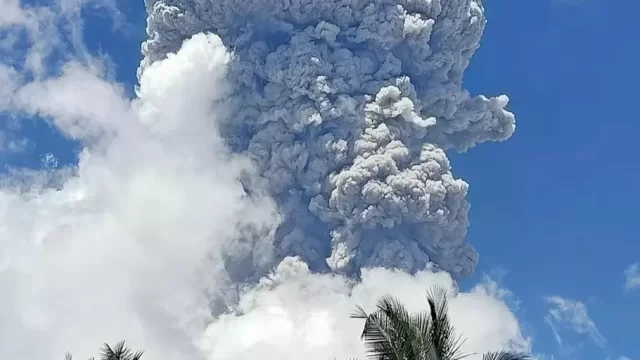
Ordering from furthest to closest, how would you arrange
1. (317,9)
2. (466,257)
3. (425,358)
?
1. (466,257)
2. (317,9)
3. (425,358)

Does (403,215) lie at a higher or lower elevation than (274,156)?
lower

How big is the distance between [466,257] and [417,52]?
1480 cm

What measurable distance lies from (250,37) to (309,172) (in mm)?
10095

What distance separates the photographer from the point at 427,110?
5959 cm

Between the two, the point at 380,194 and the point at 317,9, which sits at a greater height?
the point at 317,9

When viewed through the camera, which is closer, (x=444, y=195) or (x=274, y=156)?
(x=444, y=195)

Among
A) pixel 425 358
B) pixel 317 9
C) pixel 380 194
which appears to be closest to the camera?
pixel 425 358

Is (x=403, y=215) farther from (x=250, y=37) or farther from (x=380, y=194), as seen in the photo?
(x=250, y=37)

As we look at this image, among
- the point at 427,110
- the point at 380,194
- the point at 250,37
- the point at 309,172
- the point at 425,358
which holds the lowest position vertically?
the point at 425,358

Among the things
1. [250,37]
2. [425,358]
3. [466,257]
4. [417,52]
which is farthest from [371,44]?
[425,358]

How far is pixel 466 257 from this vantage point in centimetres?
6175

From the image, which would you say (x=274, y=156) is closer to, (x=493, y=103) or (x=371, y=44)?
(x=371, y=44)

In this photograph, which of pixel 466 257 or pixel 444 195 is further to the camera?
pixel 466 257

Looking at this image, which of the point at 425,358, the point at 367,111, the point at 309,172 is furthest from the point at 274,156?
the point at 425,358
